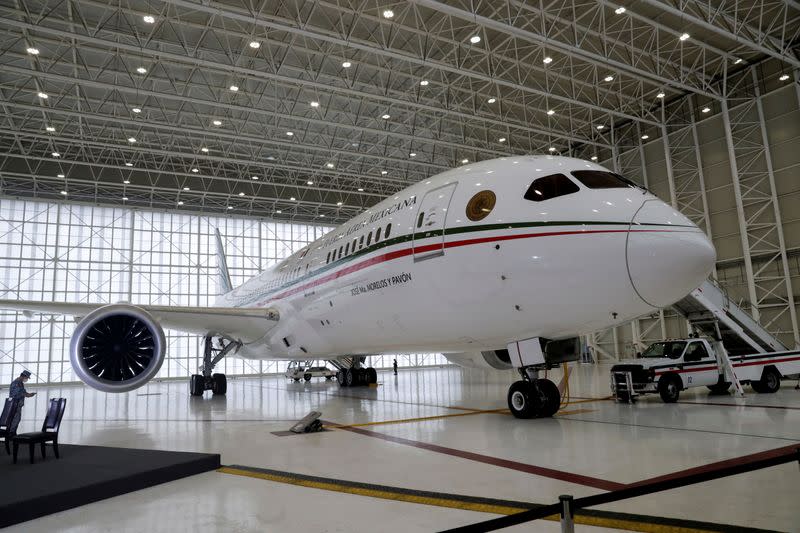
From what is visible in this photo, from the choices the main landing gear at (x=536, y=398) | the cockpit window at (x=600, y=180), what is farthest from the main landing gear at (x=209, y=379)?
the cockpit window at (x=600, y=180)

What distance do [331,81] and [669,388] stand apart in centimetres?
1798

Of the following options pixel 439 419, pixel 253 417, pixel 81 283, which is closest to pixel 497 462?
pixel 439 419

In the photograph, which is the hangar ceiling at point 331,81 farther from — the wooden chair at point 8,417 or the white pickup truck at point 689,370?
the wooden chair at point 8,417

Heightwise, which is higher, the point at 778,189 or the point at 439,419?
the point at 778,189

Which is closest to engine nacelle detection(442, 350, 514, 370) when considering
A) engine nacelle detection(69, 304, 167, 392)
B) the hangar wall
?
engine nacelle detection(69, 304, 167, 392)

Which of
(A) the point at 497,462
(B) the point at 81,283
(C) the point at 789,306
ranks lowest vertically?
(A) the point at 497,462

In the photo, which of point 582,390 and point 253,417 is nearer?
point 253,417

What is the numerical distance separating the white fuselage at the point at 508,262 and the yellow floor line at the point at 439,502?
10.6 ft

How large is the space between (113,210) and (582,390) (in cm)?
2945

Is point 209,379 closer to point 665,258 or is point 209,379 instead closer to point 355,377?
point 355,377

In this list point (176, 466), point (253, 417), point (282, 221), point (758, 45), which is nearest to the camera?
point (176, 466)

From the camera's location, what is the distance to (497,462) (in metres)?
5.37

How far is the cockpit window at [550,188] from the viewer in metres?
6.89

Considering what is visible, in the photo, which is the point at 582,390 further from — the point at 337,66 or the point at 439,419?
the point at 337,66
